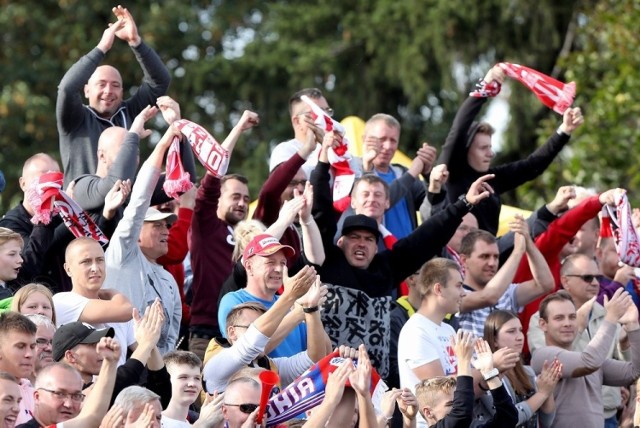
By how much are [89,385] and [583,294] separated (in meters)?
4.54

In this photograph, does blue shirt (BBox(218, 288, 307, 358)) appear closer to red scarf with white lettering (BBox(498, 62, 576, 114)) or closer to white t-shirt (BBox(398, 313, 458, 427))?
white t-shirt (BBox(398, 313, 458, 427))

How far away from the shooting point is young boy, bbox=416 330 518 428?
9273 mm

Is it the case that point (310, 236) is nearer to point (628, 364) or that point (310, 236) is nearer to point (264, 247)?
point (264, 247)

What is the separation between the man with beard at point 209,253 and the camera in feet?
36.4

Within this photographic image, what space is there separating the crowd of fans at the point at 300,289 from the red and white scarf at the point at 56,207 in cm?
2

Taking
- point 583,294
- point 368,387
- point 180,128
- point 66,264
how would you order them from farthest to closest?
point 583,294 < point 180,128 < point 66,264 < point 368,387

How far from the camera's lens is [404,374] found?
10.3 meters

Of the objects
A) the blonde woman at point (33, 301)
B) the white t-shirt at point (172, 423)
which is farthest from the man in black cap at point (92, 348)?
the white t-shirt at point (172, 423)

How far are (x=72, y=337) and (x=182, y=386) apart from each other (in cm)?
69

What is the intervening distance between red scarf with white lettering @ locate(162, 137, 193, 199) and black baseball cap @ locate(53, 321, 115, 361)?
180cm

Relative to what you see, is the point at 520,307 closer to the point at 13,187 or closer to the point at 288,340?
the point at 288,340

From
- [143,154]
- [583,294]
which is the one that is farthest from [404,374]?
[143,154]

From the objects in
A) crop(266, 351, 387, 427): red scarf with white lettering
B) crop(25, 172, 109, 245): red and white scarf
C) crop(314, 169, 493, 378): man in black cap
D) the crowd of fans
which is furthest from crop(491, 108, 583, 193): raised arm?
crop(266, 351, 387, 427): red scarf with white lettering

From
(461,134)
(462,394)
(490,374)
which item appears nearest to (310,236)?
(490,374)
